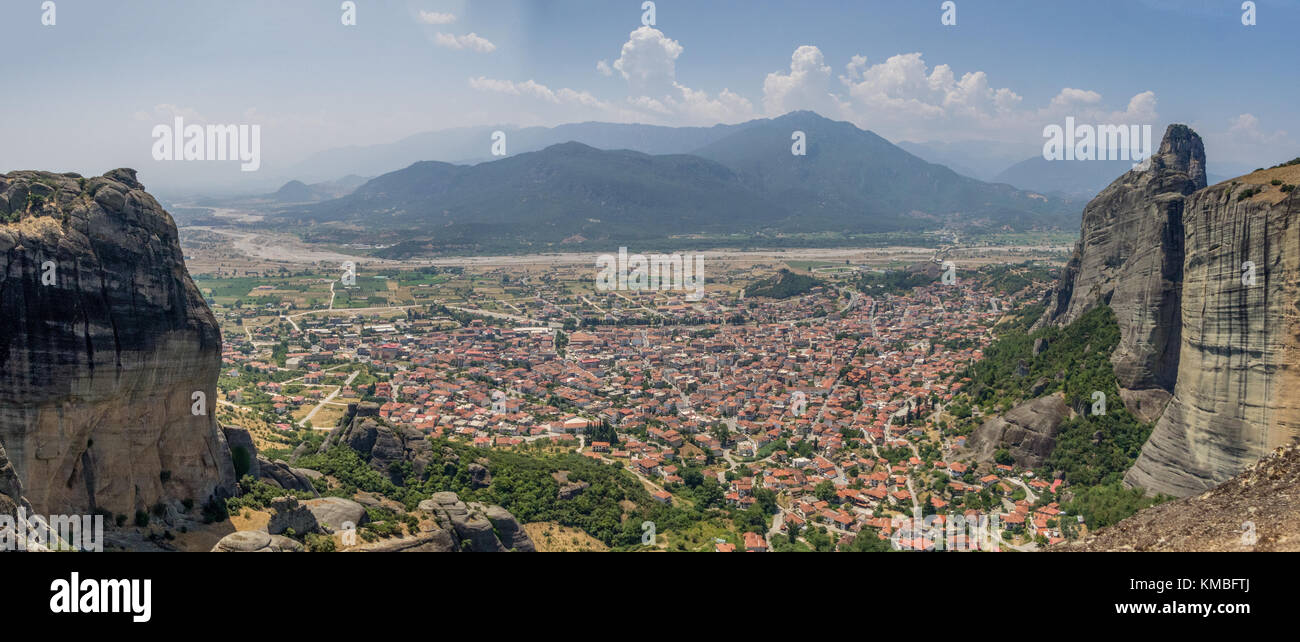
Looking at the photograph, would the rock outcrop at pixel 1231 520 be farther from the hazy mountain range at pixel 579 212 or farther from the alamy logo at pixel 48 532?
the hazy mountain range at pixel 579 212

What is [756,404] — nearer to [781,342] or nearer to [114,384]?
[781,342]

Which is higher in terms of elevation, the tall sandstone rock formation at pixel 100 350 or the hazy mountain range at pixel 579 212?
the hazy mountain range at pixel 579 212

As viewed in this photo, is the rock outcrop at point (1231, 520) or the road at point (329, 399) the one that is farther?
the road at point (329, 399)

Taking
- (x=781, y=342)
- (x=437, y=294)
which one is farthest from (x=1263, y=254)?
(x=437, y=294)

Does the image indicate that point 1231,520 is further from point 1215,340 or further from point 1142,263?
point 1142,263
